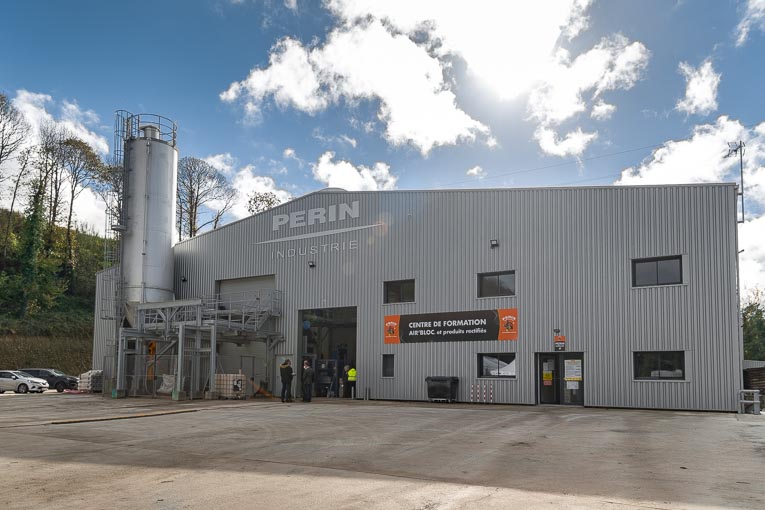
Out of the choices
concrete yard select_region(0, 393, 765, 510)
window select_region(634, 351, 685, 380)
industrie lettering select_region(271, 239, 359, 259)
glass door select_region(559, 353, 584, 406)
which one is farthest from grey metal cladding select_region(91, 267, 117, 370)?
window select_region(634, 351, 685, 380)

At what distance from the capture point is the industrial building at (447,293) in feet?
72.9

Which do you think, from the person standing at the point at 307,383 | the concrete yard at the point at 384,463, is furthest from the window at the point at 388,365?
the concrete yard at the point at 384,463

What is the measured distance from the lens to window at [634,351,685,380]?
72.5 ft

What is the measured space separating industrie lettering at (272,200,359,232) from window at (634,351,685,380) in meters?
13.3

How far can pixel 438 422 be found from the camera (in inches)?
663

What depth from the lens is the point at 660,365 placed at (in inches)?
883

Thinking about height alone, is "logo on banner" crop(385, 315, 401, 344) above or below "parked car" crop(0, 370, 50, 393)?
above

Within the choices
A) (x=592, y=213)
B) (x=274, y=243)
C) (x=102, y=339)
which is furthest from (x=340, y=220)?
(x=102, y=339)

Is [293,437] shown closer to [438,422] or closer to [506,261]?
[438,422]

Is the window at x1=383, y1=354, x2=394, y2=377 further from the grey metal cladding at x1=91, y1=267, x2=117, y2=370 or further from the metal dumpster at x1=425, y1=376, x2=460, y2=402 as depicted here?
the grey metal cladding at x1=91, y1=267, x2=117, y2=370

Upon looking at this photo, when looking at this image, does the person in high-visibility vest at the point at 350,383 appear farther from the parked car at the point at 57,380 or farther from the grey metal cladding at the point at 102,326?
the parked car at the point at 57,380

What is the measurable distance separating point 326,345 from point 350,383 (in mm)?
5448

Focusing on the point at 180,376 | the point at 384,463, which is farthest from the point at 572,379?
the point at 180,376

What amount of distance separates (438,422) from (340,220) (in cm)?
1518
